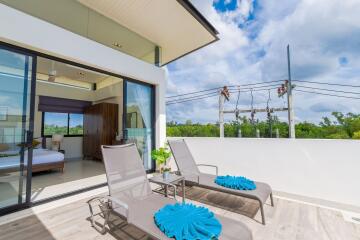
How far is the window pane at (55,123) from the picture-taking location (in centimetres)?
Result: 769

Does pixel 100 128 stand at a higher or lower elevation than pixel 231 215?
higher

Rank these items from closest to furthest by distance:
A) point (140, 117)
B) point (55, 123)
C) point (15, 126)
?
point (15, 126)
point (140, 117)
point (55, 123)

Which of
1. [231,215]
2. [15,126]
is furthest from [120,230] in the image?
[15,126]

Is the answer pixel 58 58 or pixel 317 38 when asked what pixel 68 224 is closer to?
pixel 58 58

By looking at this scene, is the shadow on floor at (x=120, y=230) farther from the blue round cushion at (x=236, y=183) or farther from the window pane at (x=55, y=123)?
the window pane at (x=55, y=123)

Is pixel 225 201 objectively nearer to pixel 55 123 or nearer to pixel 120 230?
pixel 120 230

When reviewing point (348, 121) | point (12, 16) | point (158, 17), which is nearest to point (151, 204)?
point (12, 16)

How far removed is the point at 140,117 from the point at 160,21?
2640mm

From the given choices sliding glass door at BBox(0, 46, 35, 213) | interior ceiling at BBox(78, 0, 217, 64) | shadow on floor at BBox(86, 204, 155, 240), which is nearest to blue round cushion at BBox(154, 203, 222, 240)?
shadow on floor at BBox(86, 204, 155, 240)

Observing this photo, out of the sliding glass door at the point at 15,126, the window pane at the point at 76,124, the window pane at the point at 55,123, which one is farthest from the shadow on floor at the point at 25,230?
the window pane at the point at 76,124

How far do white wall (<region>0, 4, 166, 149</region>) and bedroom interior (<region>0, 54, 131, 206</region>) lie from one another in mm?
1292

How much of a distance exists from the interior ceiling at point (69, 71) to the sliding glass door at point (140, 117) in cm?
202

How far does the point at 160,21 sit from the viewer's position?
456 cm

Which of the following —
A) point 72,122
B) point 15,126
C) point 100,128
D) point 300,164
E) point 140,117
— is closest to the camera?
Answer: point 15,126
